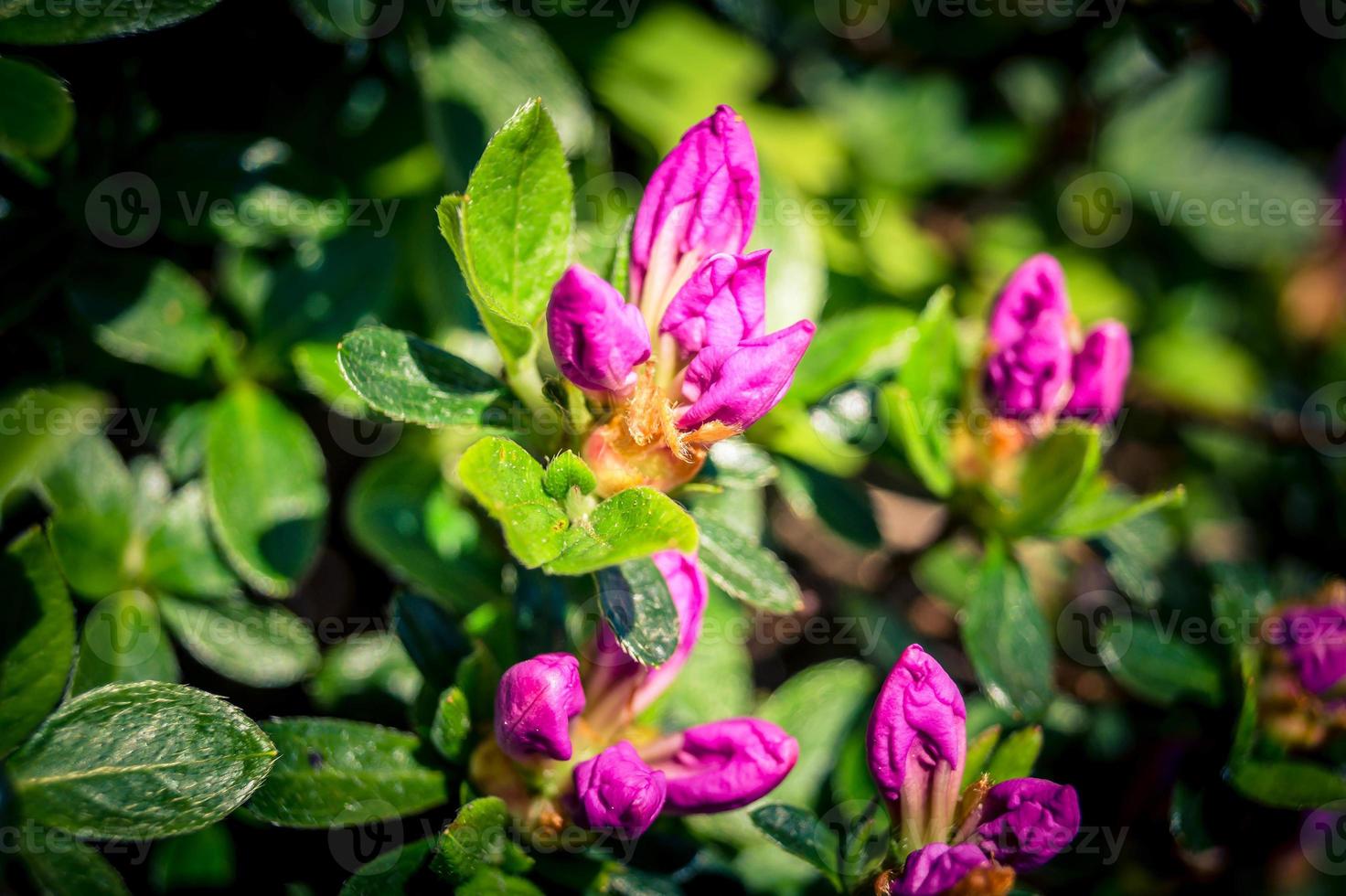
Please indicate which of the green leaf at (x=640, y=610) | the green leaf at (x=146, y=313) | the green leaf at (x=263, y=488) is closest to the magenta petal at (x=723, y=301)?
the green leaf at (x=640, y=610)

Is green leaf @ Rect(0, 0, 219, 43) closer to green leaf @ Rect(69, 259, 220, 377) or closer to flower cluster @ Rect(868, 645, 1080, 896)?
green leaf @ Rect(69, 259, 220, 377)

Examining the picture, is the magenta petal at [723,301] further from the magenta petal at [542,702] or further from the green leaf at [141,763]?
the green leaf at [141,763]

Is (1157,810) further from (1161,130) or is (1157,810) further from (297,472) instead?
(1161,130)

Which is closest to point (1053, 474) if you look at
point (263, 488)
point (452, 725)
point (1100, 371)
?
point (1100, 371)

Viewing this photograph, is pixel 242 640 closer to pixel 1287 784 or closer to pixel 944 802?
pixel 944 802

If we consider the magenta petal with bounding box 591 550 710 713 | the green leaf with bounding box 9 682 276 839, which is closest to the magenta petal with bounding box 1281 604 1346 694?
the magenta petal with bounding box 591 550 710 713
